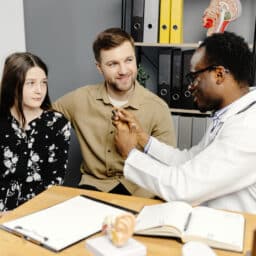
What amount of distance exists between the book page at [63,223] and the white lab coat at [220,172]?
0.18 meters

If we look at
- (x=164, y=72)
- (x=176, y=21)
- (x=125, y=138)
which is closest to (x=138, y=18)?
(x=176, y=21)

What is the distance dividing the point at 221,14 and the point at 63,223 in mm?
1592

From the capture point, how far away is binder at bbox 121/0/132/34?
2.38 m

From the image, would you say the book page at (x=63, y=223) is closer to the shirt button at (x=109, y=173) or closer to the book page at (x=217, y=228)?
the book page at (x=217, y=228)

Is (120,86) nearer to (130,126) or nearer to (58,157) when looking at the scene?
(130,126)

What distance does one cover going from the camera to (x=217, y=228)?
3.23 feet

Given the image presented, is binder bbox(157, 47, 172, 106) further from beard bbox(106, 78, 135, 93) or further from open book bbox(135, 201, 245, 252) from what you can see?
open book bbox(135, 201, 245, 252)

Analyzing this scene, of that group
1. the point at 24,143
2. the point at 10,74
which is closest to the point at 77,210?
the point at 24,143

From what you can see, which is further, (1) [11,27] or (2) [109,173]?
(1) [11,27]

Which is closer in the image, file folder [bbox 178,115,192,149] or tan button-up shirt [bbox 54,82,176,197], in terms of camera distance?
tan button-up shirt [bbox 54,82,176,197]

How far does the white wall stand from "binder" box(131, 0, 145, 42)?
0.65m

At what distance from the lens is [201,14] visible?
2.43 meters

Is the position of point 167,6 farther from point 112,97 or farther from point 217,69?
point 217,69

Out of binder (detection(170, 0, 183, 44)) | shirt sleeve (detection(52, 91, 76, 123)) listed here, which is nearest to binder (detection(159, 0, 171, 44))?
binder (detection(170, 0, 183, 44))
